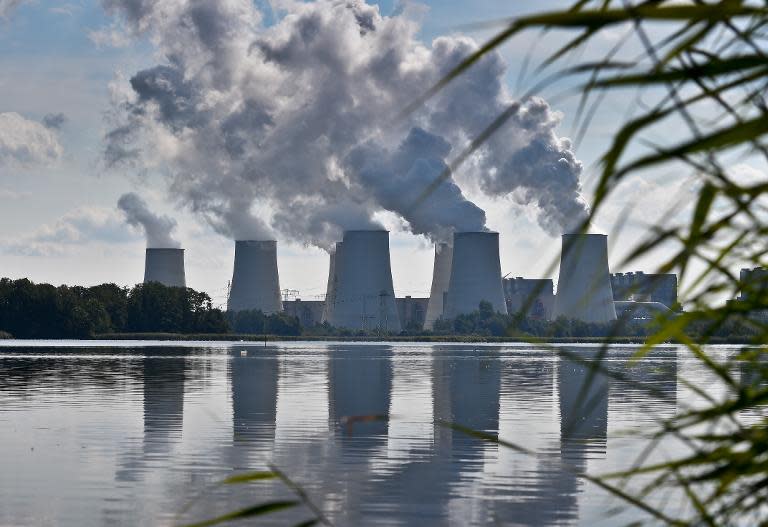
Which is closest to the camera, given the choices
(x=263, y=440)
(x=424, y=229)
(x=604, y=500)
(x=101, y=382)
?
(x=604, y=500)

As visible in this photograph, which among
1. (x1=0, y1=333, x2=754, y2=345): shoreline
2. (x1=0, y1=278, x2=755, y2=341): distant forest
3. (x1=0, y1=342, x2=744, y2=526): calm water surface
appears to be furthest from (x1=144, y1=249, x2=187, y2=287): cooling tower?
(x1=0, y1=342, x2=744, y2=526): calm water surface

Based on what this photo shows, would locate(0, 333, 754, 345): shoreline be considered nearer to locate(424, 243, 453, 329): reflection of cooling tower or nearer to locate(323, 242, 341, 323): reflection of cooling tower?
locate(424, 243, 453, 329): reflection of cooling tower

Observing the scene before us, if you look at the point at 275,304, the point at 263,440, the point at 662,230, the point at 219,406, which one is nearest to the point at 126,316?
the point at 275,304

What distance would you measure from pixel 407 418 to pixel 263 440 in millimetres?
5029

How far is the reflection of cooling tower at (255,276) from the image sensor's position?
330ft

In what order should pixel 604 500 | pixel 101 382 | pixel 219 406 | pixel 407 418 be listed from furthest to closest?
pixel 101 382
pixel 219 406
pixel 407 418
pixel 604 500

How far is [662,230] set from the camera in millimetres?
1822

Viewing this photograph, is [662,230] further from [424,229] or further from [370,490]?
[424,229]

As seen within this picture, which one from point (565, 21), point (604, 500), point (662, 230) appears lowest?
point (604, 500)

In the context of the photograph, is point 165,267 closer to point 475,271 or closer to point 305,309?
point 475,271

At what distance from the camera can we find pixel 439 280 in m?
117

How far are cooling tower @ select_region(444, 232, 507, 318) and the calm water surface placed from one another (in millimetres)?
59169

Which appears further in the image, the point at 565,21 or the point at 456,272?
the point at 456,272

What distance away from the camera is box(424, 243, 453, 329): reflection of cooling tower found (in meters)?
112
